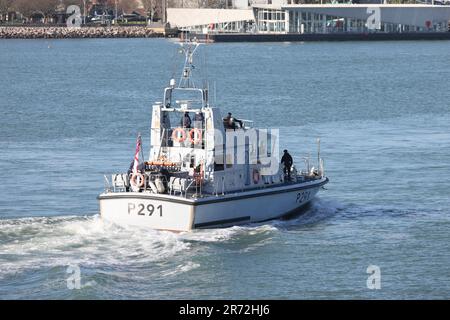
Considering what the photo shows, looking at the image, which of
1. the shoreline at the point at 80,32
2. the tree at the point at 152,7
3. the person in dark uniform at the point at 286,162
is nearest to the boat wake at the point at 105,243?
the person in dark uniform at the point at 286,162

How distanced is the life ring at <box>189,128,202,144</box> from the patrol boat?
1.1 inches

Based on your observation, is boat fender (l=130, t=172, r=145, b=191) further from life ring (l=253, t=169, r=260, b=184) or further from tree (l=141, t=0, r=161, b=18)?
tree (l=141, t=0, r=161, b=18)

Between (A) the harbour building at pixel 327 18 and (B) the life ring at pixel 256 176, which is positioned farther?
(A) the harbour building at pixel 327 18

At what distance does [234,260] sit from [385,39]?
125 m

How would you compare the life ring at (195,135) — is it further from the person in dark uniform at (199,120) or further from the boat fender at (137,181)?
the boat fender at (137,181)

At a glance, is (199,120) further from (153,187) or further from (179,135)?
(153,187)

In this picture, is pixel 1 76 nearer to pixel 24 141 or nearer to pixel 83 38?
pixel 24 141

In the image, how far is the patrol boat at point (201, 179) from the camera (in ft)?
114

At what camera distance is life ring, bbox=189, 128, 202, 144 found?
121 ft

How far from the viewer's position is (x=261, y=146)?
126 feet

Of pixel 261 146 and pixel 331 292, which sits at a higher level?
pixel 261 146

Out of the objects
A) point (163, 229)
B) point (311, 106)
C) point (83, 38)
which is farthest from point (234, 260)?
point (83, 38)

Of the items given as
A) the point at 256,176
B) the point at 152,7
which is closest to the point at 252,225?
the point at 256,176

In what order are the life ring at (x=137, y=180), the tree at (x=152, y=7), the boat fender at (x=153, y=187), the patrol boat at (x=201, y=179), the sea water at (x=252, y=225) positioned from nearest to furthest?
1. the sea water at (x=252, y=225)
2. the patrol boat at (x=201, y=179)
3. the boat fender at (x=153, y=187)
4. the life ring at (x=137, y=180)
5. the tree at (x=152, y=7)
